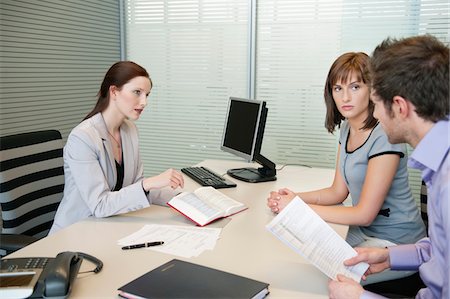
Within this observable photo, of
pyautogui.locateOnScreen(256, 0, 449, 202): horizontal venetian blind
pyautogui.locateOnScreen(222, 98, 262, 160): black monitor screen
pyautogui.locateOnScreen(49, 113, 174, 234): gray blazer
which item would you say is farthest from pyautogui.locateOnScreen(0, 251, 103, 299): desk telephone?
pyautogui.locateOnScreen(256, 0, 449, 202): horizontal venetian blind

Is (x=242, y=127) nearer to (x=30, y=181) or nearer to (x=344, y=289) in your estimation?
(x=30, y=181)

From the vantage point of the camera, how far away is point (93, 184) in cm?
182

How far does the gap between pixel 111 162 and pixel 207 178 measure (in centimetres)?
61

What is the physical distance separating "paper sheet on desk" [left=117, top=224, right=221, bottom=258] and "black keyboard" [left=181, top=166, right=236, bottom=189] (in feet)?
2.16

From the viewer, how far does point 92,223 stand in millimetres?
1729

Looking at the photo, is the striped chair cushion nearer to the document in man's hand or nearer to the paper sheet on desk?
Result: the paper sheet on desk

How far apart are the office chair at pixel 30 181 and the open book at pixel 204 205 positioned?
615mm

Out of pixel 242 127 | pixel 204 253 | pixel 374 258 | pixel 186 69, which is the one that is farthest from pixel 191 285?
pixel 186 69

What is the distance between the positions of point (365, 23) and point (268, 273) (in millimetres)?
2717

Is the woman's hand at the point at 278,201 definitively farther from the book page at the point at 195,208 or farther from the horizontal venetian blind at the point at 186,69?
the horizontal venetian blind at the point at 186,69

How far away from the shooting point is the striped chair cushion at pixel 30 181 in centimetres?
199

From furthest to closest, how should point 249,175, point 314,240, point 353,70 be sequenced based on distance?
point 249,175 → point 353,70 → point 314,240

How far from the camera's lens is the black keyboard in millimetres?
2330

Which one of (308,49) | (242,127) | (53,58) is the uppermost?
(308,49)
